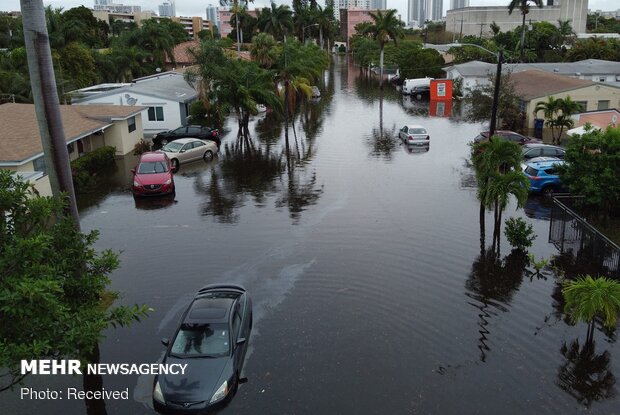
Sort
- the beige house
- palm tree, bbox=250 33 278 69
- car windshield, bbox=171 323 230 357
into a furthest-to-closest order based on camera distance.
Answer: palm tree, bbox=250 33 278 69, the beige house, car windshield, bbox=171 323 230 357

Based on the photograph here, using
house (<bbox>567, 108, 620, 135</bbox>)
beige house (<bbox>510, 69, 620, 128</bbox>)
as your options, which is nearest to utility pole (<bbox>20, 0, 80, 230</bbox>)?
house (<bbox>567, 108, 620, 135</bbox>)

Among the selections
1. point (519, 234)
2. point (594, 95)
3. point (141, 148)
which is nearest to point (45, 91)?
point (519, 234)

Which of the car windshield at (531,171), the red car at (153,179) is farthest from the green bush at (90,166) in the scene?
the car windshield at (531,171)

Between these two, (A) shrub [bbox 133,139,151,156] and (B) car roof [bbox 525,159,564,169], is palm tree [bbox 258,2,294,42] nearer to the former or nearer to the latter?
(A) shrub [bbox 133,139,151,156]

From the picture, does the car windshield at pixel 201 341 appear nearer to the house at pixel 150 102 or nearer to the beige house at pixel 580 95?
the house at pixel 150 102

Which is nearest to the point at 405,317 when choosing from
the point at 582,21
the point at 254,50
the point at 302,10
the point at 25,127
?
the point at 25,127

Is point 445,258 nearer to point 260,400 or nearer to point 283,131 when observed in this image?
point 260,400

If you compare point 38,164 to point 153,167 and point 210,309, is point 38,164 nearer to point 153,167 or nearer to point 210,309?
point 153,167
